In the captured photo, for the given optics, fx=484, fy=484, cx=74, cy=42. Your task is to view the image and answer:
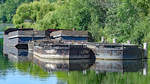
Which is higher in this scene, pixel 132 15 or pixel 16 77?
pixel 132 15

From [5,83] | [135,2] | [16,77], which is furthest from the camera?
[135,2]

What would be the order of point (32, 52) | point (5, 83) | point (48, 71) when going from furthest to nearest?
point (32, 52) → point (48, 71) → point (5, 83)

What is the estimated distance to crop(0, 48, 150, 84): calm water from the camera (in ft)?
115

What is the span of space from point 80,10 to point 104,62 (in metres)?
24.5

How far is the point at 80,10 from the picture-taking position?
69.8 metres

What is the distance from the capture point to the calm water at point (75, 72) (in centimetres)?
3500

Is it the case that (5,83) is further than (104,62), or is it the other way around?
(104,62)

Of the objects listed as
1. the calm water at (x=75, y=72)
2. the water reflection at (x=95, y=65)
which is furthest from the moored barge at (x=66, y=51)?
the calm water at (x=75, y=72)

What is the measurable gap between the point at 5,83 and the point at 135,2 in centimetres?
2593

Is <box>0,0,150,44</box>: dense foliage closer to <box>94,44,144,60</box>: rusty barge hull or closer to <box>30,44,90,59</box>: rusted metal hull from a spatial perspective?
<box>94,44,144,60</box>: rusty barge hull

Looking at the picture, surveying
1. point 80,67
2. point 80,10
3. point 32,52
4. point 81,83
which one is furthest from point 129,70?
point 80,10

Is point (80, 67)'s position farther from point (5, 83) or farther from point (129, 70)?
point (5, 83)

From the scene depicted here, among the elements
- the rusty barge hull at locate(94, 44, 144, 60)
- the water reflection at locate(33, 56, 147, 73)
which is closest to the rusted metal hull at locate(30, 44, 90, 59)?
the water reflection at locate(33, 56, 147, 73)

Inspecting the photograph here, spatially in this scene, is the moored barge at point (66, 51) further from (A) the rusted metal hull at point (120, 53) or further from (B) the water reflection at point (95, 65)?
(A) the rusted metal hull at point (120, 53)
